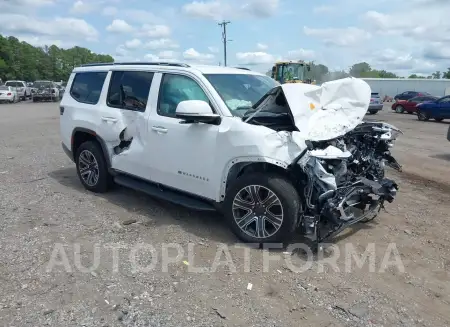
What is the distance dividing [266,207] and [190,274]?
105 cm

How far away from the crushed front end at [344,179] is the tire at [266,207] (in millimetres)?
168

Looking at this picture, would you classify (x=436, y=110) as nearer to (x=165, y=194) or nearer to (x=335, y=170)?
(x=335, y=170)

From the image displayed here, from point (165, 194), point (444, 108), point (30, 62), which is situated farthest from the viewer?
point (30, 62)

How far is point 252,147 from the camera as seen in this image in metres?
4.30

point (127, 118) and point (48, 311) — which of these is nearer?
point (48, 311)

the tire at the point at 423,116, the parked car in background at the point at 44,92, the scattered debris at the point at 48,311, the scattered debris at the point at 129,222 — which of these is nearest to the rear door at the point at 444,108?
the tire at the point at 423,116

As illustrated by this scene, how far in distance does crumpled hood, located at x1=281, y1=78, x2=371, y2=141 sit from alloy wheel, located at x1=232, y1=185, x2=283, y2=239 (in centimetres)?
74

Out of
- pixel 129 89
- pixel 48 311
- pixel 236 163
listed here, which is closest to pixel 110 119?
pixel 129 89

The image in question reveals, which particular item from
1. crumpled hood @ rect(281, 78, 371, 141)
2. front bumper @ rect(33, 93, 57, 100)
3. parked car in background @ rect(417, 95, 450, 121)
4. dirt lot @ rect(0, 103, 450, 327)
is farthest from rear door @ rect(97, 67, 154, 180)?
front bumper @ rect(33, 93, 57, 100)

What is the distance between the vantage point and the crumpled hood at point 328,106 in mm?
4383

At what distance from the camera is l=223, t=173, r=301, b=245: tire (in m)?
4.21

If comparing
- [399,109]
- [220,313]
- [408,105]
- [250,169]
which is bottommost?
[399,109]

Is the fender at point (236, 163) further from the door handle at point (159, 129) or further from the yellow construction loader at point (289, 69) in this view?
the yellow construction loader at point (289, 69)

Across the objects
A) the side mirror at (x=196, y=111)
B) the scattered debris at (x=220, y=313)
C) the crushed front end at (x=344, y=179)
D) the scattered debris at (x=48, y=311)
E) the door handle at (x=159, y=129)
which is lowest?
the scattered debris at (x=220, y=313)
